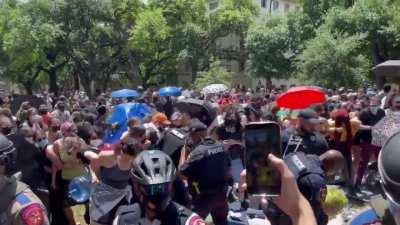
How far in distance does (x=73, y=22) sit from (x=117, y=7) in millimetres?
3372

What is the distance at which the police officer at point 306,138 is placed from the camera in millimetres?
6312

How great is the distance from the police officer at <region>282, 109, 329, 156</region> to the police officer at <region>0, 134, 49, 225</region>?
136 inches

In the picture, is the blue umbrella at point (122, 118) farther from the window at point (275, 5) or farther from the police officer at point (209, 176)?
A: the window at point (275, 5)

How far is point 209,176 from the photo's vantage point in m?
6.77

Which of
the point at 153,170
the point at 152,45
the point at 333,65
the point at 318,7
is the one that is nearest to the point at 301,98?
the point at 153,170

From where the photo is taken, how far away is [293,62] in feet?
131

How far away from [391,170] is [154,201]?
1.92 m

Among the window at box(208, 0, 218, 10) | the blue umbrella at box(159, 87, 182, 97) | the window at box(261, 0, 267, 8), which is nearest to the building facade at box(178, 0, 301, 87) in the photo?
the window at box(208, 0, 218, 10)

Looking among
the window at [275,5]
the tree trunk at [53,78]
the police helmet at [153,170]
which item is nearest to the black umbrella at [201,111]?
the police helmet at [153,170]

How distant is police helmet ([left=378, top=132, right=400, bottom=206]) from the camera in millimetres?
1704

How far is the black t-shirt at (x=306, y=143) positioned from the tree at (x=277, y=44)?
32.6 meters

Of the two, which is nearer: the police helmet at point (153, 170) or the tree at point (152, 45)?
the police helmet at point (153, 170)

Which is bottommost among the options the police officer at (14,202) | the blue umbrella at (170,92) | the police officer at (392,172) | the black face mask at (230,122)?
the blue umbrella at (170,92)

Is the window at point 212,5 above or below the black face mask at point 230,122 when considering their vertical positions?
above
